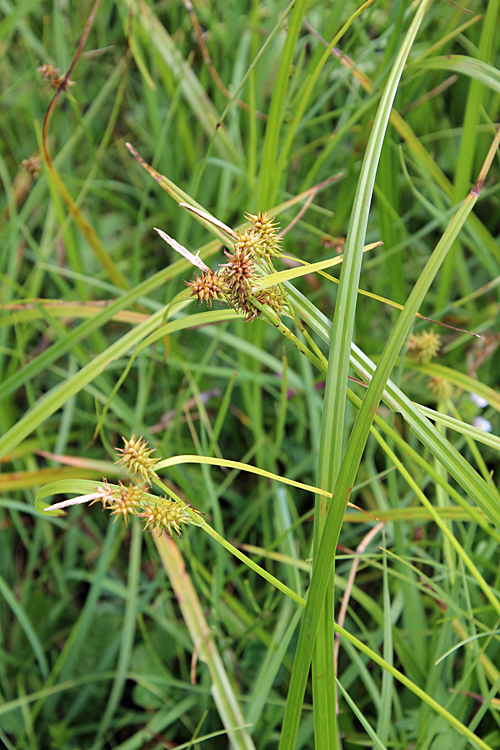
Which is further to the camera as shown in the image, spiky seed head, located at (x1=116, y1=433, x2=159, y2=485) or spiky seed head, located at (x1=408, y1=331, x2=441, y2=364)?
spiky seed head, located at (x1=408, y1=331, x2=441, y2=364)

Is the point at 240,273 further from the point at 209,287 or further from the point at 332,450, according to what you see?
the point at 332,450

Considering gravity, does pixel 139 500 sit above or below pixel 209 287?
below

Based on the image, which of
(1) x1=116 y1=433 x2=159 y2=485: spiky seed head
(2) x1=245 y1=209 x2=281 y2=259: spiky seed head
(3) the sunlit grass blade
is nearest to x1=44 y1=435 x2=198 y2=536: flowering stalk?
(1) x1=116 y1=433 x2=159 y2=485: spiky seed head

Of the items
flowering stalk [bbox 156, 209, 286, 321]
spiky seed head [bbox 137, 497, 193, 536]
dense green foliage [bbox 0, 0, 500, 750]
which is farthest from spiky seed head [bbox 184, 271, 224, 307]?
spiky seed head [bbox 137, 497, 193, 536]

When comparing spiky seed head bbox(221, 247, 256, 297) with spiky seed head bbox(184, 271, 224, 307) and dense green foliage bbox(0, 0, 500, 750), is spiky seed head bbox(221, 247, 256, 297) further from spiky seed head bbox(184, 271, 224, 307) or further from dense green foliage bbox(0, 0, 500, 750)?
dense green foliage bbox(0, 0, 500, 750)

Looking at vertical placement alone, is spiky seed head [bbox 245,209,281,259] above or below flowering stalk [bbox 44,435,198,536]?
above

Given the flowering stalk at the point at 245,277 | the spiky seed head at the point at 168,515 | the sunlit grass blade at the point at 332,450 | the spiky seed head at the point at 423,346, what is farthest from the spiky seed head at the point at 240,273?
the spiky seed head at the point at 423,346

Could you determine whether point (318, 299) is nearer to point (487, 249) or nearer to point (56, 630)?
point (487, 249)

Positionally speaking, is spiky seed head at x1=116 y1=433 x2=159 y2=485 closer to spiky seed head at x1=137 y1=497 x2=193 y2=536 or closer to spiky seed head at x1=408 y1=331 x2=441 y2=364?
spiky seed head at x1=137 y1=497 x2=193 y2=536


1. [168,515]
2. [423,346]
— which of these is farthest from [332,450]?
[423,346]
